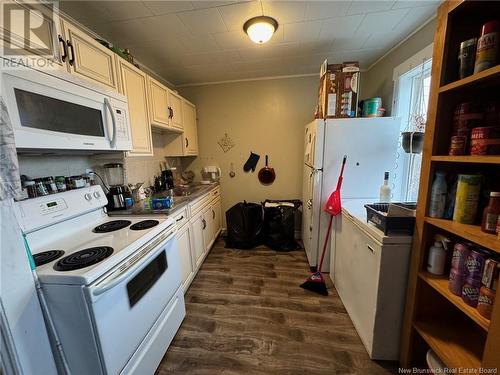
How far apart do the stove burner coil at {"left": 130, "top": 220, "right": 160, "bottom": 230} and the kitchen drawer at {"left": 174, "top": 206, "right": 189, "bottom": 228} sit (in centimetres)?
31

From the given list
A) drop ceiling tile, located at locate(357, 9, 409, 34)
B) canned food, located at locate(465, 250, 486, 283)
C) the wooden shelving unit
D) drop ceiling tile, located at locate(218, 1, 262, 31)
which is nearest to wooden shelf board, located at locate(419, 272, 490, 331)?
the wooden shelving unit

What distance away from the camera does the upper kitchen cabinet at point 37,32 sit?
3.04 feet

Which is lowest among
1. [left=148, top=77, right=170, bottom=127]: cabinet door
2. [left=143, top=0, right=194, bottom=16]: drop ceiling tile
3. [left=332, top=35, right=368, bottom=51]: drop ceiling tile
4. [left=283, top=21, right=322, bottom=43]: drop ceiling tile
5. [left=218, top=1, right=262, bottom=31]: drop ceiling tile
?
[left=148, top=77, right=170, bottom=127]: cabinet door

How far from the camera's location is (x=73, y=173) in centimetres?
158

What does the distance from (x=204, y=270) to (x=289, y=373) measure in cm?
138

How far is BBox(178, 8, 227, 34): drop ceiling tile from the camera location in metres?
1.57

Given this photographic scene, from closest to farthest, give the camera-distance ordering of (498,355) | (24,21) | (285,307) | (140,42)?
(498,355) < (24,21) < (285,307) < (140,42)

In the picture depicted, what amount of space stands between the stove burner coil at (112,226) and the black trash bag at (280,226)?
183 cm

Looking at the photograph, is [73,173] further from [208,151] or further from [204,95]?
[204,95]

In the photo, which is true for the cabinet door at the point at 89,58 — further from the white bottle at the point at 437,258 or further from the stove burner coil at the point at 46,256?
the white bottle at the point at 437,258

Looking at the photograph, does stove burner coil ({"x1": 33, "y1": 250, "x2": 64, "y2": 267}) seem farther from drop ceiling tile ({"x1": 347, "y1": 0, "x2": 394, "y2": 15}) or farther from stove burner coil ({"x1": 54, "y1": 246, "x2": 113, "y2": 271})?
drop ceiling tile ({"x1": 347, "y1": 0, "x2": 394, "y2": 15})

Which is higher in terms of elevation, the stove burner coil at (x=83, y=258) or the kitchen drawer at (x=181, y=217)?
the stove burner coil at (x=83, y=258)

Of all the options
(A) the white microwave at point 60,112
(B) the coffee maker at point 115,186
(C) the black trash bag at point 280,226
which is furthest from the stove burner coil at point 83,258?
(C) the black trash bag at point 280,226

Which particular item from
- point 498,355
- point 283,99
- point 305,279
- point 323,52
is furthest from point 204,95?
point 498,355
